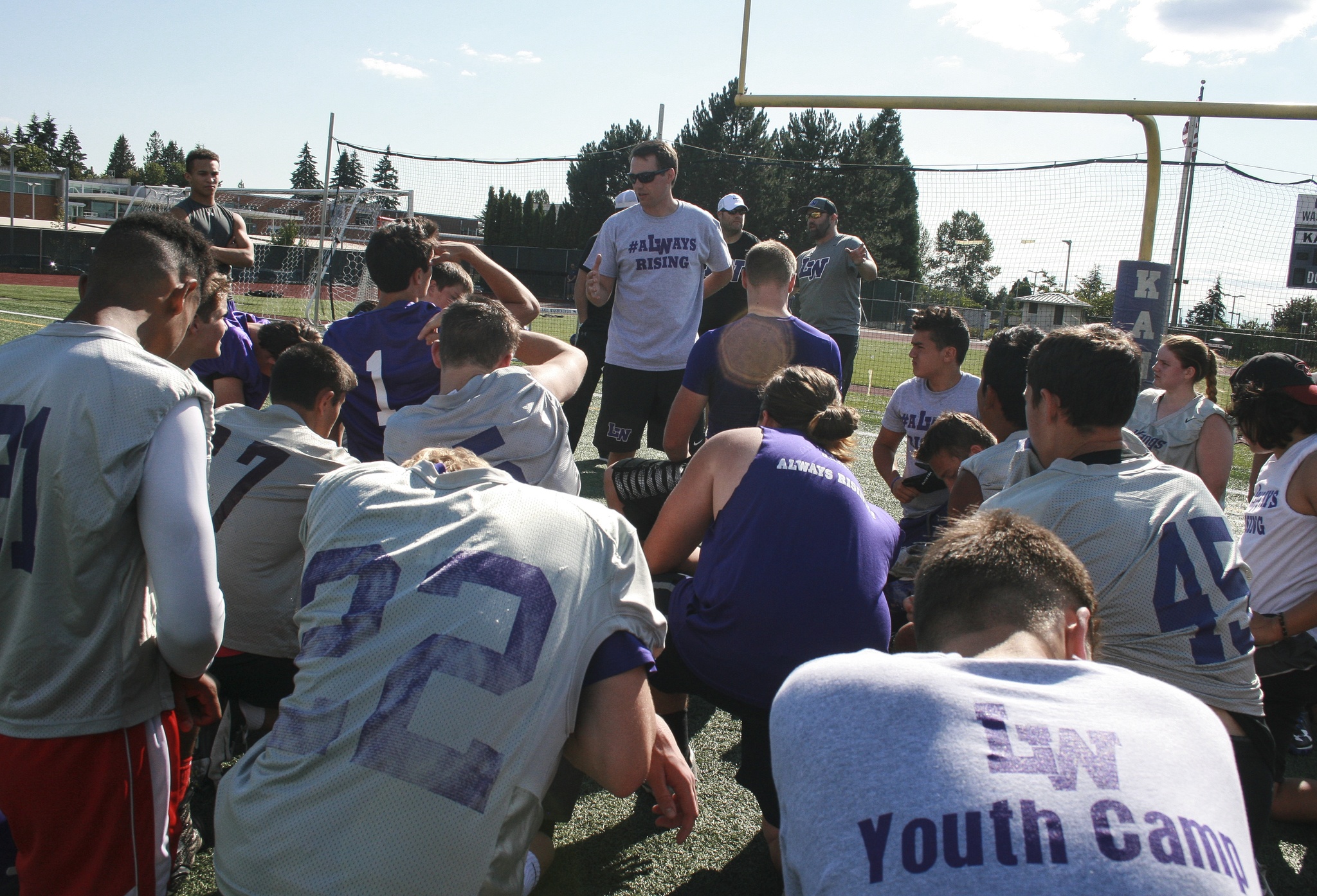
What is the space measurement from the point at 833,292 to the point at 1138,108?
2.75m

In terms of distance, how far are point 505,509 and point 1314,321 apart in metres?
17.2

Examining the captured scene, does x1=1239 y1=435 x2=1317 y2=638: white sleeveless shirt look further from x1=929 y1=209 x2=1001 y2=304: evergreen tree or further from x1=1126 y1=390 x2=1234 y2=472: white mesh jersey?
x1=929 y1=209 x2=1001 y2=304: evergreen tree

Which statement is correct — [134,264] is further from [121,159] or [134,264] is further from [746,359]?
[121,159]

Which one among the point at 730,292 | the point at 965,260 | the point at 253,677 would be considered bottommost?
the point at 253,677

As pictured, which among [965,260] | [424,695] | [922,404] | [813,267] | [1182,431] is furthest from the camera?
[965,260]

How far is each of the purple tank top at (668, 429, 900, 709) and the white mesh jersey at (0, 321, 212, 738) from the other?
1.36 m

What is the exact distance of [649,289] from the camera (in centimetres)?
575

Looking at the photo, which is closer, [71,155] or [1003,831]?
[1003,831]

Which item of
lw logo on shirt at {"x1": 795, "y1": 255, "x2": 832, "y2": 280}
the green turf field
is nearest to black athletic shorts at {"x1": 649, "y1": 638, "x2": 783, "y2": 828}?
the green turf field

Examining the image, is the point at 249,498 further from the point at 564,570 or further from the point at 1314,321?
the point at 1314,321

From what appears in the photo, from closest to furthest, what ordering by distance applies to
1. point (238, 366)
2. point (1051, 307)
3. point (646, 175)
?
point (238, 366) → point (646, 175) → point (1051, 307)

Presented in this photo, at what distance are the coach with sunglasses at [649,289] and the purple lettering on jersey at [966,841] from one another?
4.77m

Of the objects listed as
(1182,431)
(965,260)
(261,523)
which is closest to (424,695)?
(261,523)

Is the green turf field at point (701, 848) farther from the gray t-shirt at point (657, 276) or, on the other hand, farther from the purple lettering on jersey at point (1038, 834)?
the gray t-shirt at point (657, 276)
